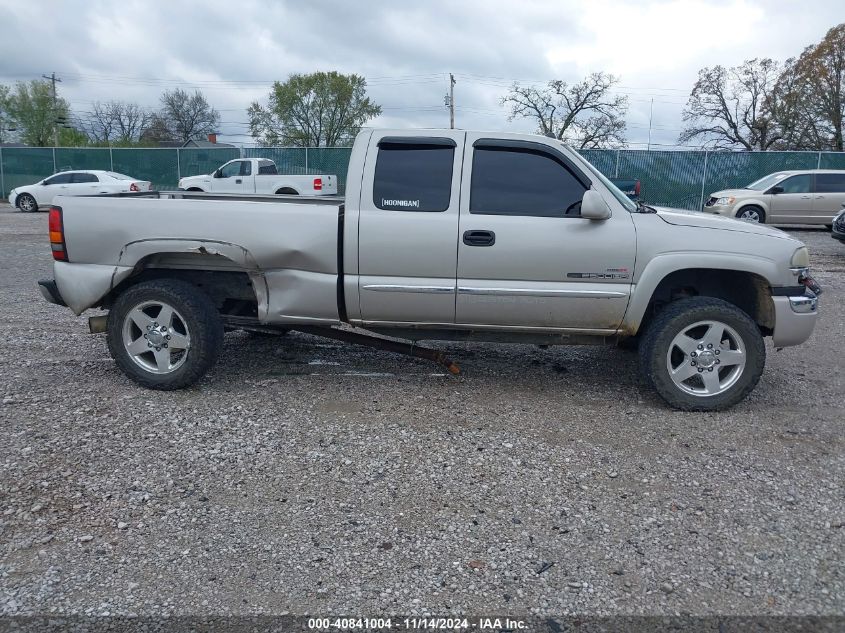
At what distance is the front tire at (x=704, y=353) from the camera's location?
4.83 meters

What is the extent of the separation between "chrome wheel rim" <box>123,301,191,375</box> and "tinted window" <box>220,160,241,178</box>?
18.8 m

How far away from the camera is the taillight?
202 inches

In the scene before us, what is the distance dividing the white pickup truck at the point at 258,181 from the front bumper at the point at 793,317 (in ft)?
58.9

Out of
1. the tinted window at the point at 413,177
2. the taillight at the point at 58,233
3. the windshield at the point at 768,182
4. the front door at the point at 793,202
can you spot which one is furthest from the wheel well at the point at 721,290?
the windshield at the point at 768,182

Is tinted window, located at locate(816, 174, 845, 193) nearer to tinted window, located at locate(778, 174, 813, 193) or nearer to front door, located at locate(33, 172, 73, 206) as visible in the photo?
tinted window, located at locate(778, 174, 813, 193)

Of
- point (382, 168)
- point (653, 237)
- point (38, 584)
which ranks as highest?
point (382, 168)

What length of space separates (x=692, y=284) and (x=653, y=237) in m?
0.64

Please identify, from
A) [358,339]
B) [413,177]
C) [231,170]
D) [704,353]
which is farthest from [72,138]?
[704,353]

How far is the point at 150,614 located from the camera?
2.77 metres

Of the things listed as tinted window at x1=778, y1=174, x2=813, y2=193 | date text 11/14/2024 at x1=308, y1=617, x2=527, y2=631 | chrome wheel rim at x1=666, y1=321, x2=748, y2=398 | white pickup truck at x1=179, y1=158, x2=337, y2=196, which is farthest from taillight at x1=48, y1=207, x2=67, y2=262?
tinted window at x1=778, y1=174, x2=813, y2=193

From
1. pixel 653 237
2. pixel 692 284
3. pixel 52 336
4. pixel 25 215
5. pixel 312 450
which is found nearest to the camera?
pixel 312 450

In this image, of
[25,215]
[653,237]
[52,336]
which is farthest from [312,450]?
[25,215]

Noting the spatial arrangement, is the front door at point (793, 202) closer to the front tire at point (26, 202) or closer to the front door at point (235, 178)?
the front door at point (235, 178)

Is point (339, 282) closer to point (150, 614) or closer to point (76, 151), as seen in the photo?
point (150, 614)
